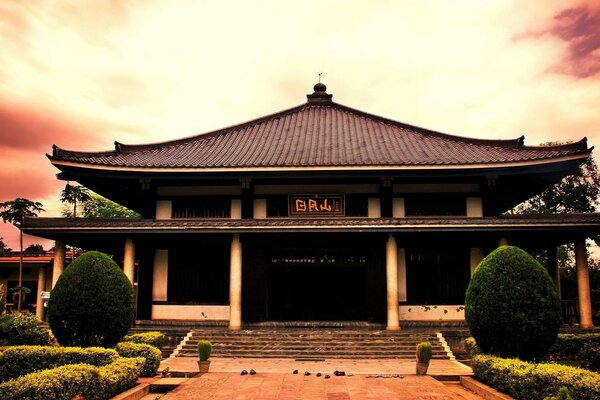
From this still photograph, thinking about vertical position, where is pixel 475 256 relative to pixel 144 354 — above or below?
above

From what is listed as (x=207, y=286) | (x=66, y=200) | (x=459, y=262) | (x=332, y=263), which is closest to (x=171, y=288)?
(x=207, y=286)

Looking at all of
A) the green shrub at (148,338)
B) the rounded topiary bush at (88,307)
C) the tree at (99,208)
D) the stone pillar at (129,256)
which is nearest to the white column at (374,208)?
the green shrub at (148,338)

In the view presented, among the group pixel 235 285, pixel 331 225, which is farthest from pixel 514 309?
pixel 235 285

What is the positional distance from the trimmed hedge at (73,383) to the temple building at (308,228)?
736 cm

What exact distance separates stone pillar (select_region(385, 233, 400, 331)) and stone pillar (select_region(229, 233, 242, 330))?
5.08 meters

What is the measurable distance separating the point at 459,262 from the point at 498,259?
8175 mm

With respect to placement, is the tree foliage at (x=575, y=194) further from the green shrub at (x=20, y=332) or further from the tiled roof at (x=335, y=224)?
the green shrub at (x=20, y=332)

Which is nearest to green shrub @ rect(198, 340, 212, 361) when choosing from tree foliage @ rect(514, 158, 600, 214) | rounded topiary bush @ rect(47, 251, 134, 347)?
rounded topiary bush @ rect(47, 251, 134, 347)

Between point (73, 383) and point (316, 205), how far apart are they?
1188 centimetres

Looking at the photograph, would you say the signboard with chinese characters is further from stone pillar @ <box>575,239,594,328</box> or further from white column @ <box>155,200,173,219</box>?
stone pillar @ <box>575,239,594,328</box>

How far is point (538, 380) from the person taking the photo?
8539mm

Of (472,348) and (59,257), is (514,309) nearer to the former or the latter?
(472,348)

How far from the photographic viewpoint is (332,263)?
62.0 feet

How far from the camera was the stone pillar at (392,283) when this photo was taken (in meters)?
16.8
